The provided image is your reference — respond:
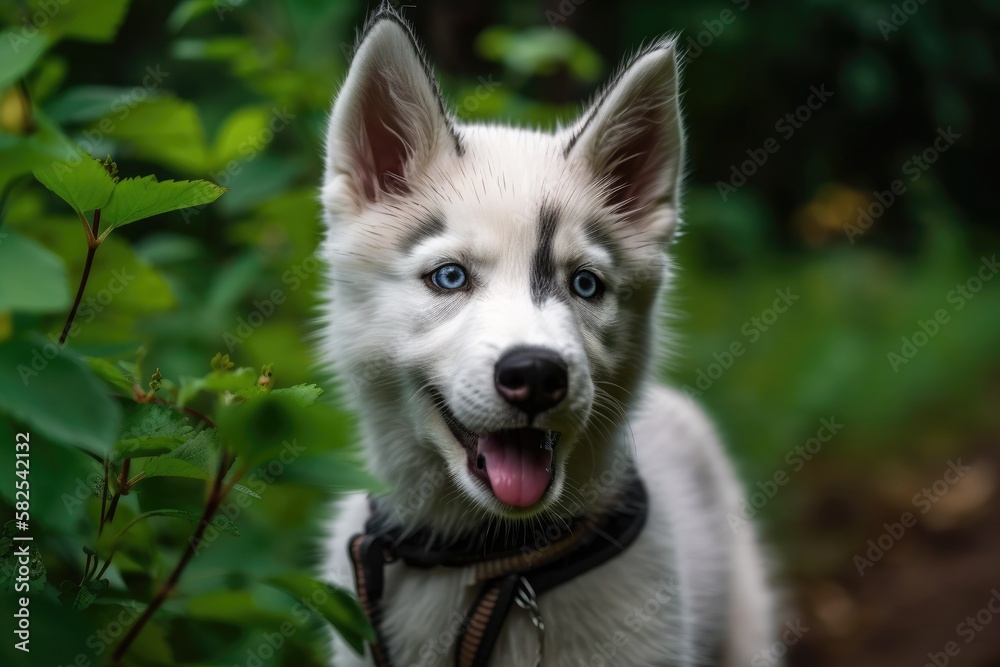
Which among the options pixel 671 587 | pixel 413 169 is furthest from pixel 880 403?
pixel 413 169

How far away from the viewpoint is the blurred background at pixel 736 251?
8.48ft

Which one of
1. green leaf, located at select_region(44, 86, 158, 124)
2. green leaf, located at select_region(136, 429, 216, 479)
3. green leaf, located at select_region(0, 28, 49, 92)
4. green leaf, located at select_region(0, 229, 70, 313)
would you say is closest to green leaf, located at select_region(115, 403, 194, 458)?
green leaf, located at select_region(136, 429, 216, 479)

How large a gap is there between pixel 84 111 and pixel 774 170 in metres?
6.97

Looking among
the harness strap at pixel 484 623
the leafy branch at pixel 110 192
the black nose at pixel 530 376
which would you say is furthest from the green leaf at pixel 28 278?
the harness strap at pixel 484 623

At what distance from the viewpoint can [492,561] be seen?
93.4 inches

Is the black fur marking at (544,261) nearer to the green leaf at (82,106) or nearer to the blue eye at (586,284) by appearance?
the blue eye at (586,284)

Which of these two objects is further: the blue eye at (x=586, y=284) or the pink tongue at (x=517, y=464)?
the blue eye at (x=586, y=284)

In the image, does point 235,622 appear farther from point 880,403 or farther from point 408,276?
point 880,403

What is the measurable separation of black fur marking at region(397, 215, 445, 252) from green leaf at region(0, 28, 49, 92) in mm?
985

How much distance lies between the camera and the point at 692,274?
7203 millimetres

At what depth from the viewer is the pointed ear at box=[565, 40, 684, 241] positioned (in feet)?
8.08

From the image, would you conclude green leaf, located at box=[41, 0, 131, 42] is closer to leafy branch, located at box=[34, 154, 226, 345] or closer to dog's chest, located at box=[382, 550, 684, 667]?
leafy branch, located at box=[34, 154, 226, 345]

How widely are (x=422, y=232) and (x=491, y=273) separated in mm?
240

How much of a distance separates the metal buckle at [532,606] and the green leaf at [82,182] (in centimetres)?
140
